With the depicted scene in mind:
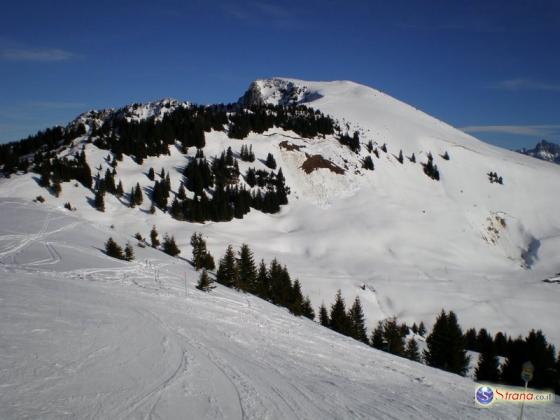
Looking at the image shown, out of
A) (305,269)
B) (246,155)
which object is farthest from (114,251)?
(246,155)

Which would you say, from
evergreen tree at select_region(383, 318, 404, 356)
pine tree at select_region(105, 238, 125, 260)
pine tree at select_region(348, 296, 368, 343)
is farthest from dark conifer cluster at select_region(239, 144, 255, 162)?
pine tree at select_region(105, 238, 125, 260)

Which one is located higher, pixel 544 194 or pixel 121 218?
pixel 544 194

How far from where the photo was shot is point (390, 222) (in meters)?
62.9

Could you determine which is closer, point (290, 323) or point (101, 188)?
point (290, 323)

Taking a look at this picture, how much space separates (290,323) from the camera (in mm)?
19156

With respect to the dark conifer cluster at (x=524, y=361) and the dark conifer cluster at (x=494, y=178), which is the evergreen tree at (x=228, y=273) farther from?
the dark conifer cluster at (x=494, y=178)

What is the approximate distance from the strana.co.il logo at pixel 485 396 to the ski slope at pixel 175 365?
298 millimetres

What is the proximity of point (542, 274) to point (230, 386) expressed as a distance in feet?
224

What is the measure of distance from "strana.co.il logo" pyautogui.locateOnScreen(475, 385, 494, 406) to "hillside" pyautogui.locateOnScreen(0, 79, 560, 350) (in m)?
28.7

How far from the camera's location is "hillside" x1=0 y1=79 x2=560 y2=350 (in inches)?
1745

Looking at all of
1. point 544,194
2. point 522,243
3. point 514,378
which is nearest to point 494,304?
point 514,378

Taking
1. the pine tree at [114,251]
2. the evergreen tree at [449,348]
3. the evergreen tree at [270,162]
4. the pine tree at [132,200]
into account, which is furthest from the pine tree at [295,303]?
the evergreen tree at [270,162]

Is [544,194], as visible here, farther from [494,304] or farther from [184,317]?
[184,317]

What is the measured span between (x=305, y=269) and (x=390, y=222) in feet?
75.1
